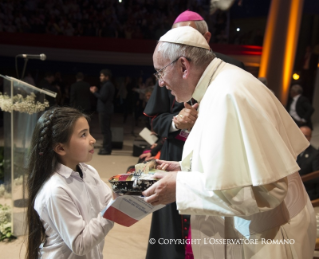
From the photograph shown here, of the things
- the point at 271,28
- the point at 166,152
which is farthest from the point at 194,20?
the point at 271,28

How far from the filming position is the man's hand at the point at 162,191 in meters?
1.45

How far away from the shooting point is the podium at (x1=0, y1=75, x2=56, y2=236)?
12.2 ft

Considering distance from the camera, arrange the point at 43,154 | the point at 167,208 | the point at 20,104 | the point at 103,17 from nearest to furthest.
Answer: the point at 43,154
the point at 167,208
the point at 20,104
the point at 103,17

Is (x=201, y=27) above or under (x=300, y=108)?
above

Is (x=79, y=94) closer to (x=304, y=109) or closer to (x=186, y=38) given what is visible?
(x=304, y=109)

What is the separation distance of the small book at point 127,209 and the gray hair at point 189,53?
0.66 meters

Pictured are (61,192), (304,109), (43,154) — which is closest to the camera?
(61,192)

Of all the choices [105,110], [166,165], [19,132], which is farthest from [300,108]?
[166,165]

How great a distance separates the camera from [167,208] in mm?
2533

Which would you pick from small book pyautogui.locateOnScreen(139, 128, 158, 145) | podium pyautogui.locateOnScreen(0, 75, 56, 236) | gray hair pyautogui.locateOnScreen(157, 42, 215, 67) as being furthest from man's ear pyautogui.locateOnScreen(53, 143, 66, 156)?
small book pyautogui.locateOnScreen(139, 128, 158, 145)

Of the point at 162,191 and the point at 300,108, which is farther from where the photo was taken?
the point at 300,108

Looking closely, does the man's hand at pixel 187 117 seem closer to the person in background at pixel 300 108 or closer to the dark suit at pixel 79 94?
the person in background at pixel 300 108

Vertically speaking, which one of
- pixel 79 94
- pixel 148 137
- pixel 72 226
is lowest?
pixel 148 137

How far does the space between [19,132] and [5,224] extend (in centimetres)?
105
